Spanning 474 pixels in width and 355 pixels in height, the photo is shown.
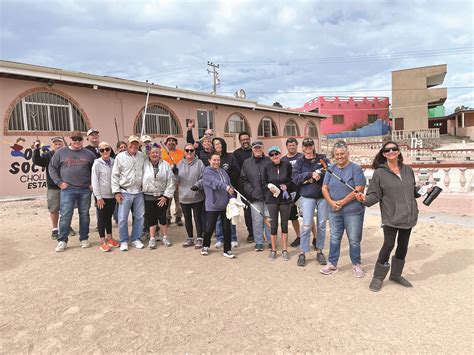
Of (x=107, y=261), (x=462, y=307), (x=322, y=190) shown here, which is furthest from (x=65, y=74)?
(x=462, y=307)

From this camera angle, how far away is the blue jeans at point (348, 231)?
351cm

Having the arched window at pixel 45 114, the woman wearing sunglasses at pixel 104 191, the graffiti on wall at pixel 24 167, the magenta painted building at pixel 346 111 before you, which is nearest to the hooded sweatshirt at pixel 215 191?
the woman wearing sunglasses at pixel 104 191

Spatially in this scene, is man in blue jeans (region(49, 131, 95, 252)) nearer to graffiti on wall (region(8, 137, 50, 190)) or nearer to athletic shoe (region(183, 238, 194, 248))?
athletic shoe (region(183, 238, 194, 248))

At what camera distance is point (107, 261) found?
4.24m

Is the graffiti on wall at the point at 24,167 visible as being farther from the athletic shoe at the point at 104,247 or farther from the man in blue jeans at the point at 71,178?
the athletic shoe at the point at 104,247

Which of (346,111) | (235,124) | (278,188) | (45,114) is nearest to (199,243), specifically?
(278,188)

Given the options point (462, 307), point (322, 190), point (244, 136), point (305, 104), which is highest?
point (305, 104)

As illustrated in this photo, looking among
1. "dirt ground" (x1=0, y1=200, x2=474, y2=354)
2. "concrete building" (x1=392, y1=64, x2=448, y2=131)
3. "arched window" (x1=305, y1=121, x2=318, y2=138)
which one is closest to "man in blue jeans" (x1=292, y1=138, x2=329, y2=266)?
"dirt ground" (x1=0, y1=200, x2=474, y2=354)

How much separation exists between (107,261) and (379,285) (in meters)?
3.48

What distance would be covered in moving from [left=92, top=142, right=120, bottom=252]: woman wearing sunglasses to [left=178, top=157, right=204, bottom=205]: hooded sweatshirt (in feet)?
3.48

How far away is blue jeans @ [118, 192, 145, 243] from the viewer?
4.61 metres

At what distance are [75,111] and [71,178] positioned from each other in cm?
794

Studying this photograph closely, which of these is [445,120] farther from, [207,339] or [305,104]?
[207,339]

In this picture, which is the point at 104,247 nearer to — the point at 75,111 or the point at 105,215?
the point at 105,215
